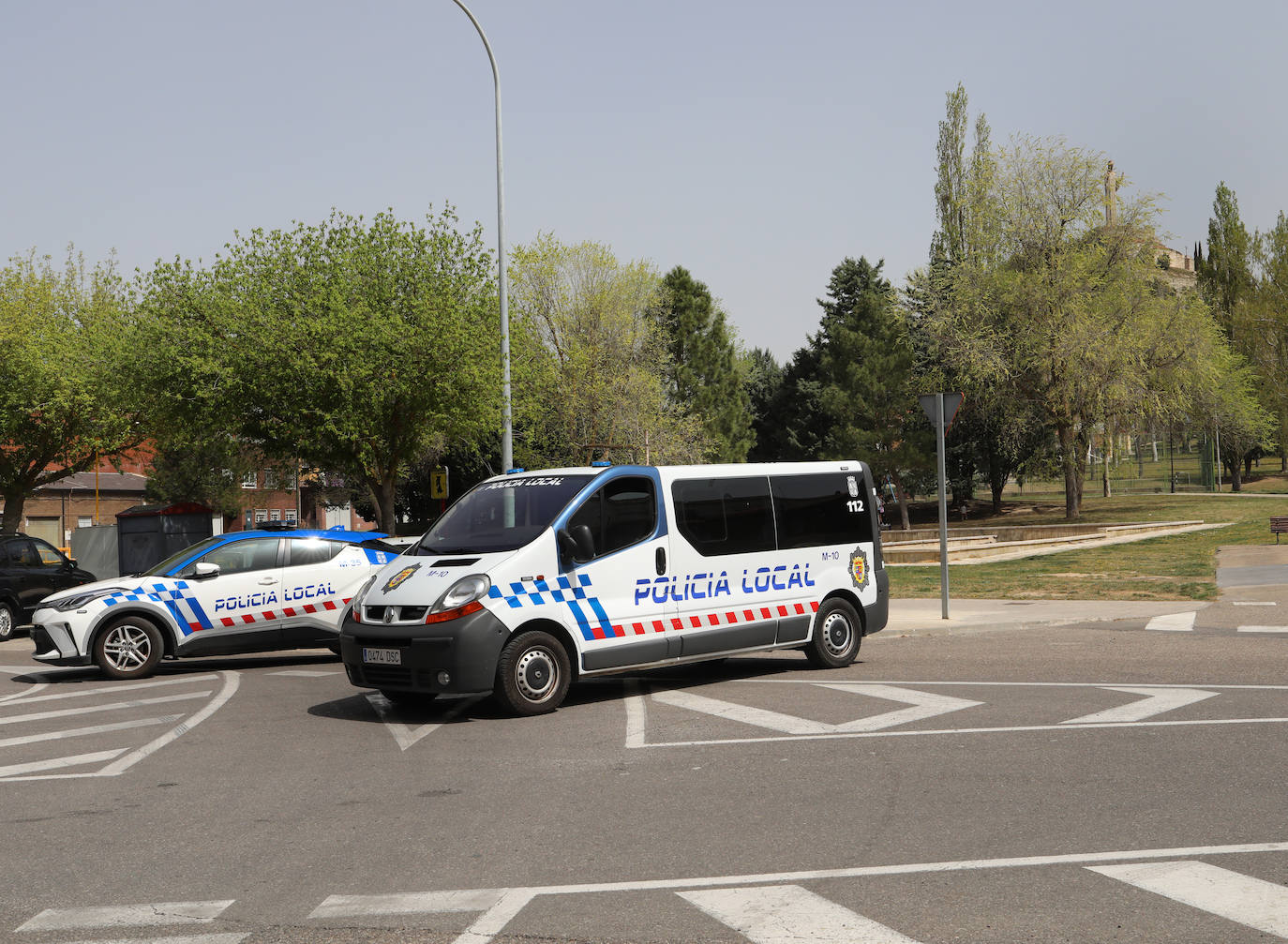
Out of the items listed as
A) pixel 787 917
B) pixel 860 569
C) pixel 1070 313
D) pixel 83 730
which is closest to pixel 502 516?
pixel 83 730

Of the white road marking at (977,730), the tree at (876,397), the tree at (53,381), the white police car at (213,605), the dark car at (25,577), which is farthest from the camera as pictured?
the tree at (876,397)

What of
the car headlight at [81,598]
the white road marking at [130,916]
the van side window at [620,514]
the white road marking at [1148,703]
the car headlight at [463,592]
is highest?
the van side window at [620,514]

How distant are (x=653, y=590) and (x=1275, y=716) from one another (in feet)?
16.1

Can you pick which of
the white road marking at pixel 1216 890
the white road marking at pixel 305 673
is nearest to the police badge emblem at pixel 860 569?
the white road marking at pixel 305 673

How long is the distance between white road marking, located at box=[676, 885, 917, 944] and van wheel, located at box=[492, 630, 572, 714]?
4.91m

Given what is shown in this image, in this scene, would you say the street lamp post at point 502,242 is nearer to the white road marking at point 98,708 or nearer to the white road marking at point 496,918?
the white road marking at point 98,708

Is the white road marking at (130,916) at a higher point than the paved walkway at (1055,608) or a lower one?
higher

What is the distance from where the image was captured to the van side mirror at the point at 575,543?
10.2 m

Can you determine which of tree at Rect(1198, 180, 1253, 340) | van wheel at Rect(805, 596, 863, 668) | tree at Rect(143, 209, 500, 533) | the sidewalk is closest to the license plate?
van wheel at Rect(805, 596, 863, 668)

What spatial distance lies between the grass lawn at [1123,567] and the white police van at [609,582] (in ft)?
28.6

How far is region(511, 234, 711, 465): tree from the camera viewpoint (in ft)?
157

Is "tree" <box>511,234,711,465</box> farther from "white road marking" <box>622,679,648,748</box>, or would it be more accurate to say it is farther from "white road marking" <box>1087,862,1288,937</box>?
"white road marking" <box>1087,862,1288,937</box>

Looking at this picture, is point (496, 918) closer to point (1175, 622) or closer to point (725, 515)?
point (725, 515)

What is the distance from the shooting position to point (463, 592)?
32.1ft
